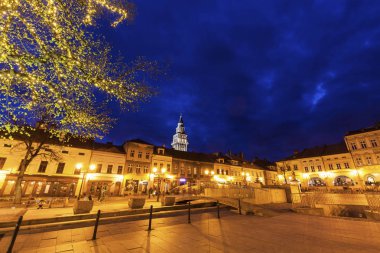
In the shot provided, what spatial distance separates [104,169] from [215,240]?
28.8 m

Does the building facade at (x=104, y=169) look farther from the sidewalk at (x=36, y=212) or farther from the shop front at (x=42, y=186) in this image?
the sidewalk at (x=36, y=212)

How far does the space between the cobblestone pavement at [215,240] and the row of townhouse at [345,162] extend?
22872 mm

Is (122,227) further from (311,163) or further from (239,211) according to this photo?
(311,163)

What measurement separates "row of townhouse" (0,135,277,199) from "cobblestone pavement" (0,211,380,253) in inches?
481

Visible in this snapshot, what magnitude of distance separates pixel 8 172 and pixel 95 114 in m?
25.3

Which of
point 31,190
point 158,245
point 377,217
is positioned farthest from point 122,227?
point 31,190

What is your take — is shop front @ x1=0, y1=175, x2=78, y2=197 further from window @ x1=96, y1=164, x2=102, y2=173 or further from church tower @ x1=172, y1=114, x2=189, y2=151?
church tower @ x1=172, y1=114, x2=189, y2=151

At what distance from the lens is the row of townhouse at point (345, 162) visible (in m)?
31.8

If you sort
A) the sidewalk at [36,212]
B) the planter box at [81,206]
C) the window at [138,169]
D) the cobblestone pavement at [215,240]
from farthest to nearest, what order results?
the window at [138,169]
the planter box at [81,206]
the sidewalk at [36,212]
the cobblestone pavement at [215,240]

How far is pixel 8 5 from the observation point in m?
5.29

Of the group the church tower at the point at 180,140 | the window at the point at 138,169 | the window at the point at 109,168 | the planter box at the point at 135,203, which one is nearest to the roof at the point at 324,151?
the window at the point at 138,169

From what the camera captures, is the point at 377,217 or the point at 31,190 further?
the point at 31,190

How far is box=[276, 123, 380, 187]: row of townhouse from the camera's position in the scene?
31.8m

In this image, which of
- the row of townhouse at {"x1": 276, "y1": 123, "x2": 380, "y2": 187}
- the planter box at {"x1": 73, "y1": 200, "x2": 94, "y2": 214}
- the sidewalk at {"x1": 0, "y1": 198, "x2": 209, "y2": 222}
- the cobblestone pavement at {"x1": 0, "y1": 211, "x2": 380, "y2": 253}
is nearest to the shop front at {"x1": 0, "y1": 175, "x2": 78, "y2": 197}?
the sidewalk at {"x1": 0, "y1": 198, "x2": 209, "y2": 222}
